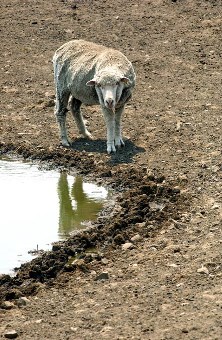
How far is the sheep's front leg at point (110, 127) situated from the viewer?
49.3ft

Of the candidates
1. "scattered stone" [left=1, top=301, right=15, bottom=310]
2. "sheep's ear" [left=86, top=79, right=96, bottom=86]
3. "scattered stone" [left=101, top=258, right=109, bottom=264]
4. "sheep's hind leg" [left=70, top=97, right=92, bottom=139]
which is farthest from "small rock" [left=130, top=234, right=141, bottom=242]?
"sheep's hind leg" [left=70, top=97, right=92, bottom=139]

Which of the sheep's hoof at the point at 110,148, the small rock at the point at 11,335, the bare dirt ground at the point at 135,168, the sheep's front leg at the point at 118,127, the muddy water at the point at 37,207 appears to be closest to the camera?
the small rock at the point at 11,335

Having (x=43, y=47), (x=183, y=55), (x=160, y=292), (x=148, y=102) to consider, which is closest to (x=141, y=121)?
(x=148, y=102)

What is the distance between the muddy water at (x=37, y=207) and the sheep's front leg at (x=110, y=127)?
879mm

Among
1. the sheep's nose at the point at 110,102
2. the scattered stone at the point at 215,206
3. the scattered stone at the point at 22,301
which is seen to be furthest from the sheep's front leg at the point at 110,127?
the scattered stone at the point at 22,301

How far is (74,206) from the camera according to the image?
44.0 ft

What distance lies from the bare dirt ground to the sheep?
0.37m

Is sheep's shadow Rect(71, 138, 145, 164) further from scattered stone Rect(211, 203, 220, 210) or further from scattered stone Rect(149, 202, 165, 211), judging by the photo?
scattered stone Rect(211, 203, 220, 210)

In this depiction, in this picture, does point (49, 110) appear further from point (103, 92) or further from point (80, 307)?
point (80, 307)

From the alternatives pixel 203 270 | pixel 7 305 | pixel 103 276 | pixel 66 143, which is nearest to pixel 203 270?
pixel 203 270

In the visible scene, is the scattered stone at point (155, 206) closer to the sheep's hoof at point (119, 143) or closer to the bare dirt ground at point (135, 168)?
the bare dirt ground at point (135, 168)

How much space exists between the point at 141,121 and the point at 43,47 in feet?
16.8

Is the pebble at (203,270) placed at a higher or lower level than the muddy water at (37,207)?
higher

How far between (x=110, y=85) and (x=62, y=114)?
4.92 ft
